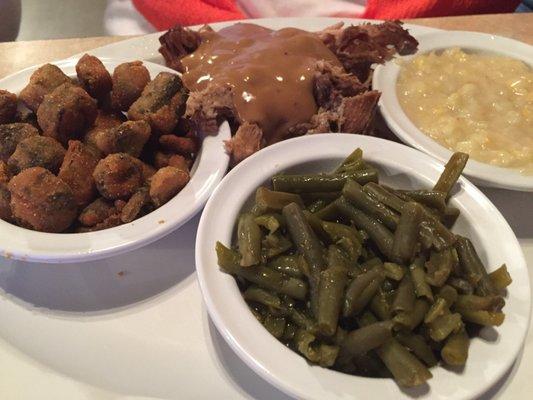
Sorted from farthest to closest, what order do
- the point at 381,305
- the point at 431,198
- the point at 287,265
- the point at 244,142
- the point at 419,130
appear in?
1. the point at 419,130
2. the point at 244,142
3. the point at 431,198
4. the point at 287,265
5. the point at 381,305

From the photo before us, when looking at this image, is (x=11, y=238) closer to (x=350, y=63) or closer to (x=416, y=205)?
(x=416, y=205)

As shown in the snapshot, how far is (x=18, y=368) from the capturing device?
57.9 inches

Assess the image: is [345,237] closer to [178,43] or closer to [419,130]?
[419,130]

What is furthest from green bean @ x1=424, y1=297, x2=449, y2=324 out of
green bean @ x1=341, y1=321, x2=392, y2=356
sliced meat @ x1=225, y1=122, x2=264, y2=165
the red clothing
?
the red clothing

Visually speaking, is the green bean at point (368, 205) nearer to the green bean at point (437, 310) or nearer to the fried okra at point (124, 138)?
the green bean at point (437, 310)

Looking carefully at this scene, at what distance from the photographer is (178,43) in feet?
7.30

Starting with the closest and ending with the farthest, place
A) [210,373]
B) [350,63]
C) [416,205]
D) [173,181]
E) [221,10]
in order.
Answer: [416,205], [210,373], [173,181], [350,63], [221,10]

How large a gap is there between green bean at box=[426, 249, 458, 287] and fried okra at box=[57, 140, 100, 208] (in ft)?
3.50

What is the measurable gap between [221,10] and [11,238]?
191 centimetres

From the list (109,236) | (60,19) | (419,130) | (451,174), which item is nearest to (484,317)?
(451,174)

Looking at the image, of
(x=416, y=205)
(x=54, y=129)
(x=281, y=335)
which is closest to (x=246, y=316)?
(x=281, y=335)

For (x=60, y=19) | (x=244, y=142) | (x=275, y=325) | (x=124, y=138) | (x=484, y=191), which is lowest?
(x=60, y=19)

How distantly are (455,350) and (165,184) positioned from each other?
97 cm

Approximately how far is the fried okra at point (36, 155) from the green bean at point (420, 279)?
114cm
